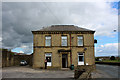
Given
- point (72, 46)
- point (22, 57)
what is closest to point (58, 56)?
point (72, 46)

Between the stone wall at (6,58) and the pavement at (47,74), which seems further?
the stone wall at (6,58)

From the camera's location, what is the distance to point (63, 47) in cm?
2194

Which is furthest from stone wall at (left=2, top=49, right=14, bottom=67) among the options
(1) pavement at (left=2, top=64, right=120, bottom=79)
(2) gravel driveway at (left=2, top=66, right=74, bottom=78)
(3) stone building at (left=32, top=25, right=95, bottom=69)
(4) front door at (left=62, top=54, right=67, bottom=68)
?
(4) front door at (left=62, top=54, right=67, bottom=68)

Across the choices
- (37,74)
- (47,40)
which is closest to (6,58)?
(47,40)

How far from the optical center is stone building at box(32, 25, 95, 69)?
21531 millimetres

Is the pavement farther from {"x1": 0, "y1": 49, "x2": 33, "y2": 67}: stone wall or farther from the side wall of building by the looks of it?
{"x1": 0, "y1": 49, "x2": 33, "y2": 67}: stone wall

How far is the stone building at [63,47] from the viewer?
70.6 feet

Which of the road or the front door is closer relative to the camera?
the road

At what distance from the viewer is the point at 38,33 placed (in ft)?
72.6

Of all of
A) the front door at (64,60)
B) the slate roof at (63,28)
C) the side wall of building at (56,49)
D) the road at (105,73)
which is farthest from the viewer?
the slate roof at (63,28)

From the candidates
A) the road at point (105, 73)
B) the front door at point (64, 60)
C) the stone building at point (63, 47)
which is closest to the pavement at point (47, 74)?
the road at point (105, 73)

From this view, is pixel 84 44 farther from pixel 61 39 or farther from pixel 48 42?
pixel 48 42

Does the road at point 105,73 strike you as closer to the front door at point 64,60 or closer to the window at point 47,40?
the front door at point 64,60

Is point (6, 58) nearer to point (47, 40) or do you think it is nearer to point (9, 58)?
point (9, 58)
